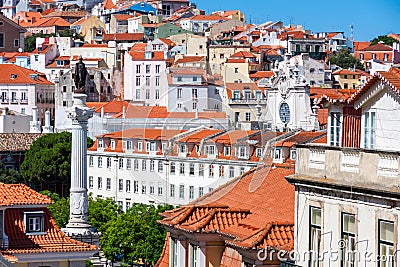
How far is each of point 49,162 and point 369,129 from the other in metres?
64.1

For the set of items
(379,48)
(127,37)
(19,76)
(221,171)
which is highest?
(127,37)

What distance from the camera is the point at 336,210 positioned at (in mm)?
13680

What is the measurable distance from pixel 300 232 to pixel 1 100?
313ft

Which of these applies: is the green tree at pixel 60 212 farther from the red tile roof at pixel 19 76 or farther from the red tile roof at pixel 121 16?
the red tile roof at pixel 121 16

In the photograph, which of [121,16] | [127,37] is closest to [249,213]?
[127,37]

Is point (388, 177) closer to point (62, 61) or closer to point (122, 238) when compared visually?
point (122, 238)

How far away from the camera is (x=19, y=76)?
110 meters

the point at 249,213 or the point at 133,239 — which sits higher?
the point at 249,213

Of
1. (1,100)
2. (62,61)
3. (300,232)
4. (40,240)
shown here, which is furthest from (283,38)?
(300,232)

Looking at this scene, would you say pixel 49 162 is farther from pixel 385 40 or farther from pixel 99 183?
pixel 385 40

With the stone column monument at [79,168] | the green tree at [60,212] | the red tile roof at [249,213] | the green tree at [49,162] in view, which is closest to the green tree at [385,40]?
the green tree at [49,162]

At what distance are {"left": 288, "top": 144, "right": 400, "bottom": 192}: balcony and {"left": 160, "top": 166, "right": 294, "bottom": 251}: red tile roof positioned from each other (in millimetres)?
1205

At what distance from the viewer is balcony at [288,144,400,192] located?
12883 millimetres

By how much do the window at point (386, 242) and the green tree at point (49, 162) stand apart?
6388 centimetres
